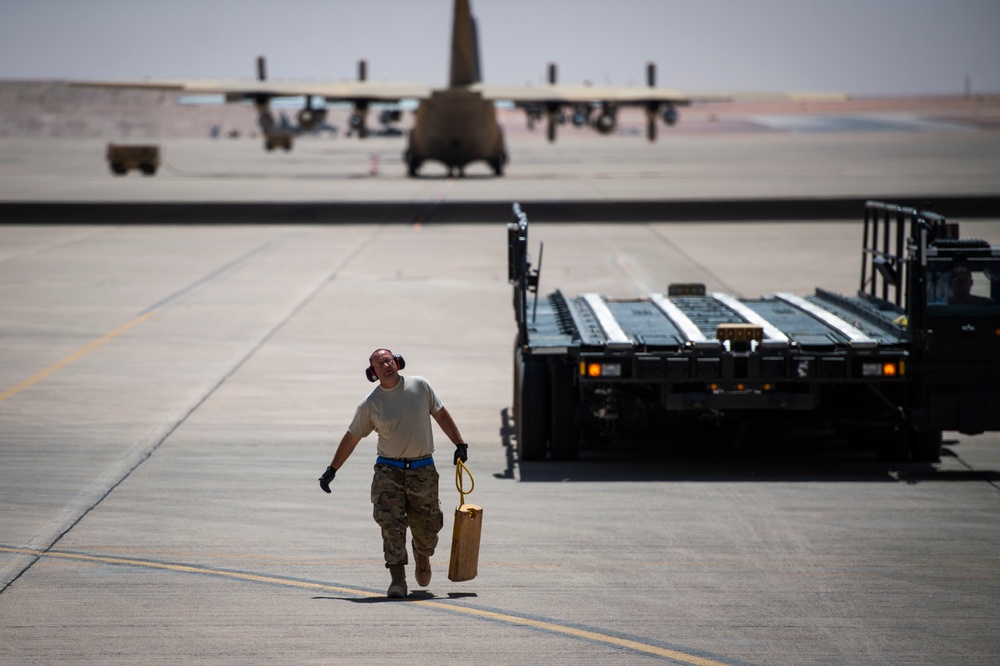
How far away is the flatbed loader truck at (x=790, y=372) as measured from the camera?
12.4 meters

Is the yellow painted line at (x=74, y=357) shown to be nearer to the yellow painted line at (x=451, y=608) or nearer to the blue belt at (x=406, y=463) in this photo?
the yellow painted line at (x=451, y=608)

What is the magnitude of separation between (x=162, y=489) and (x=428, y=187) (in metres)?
52.7

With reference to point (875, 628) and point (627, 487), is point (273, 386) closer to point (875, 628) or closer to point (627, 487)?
point (627, 487)

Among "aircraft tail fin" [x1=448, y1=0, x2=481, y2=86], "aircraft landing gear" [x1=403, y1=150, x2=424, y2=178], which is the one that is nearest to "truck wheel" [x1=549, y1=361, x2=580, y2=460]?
"aircraft tail fin" [x1=448, y1=0, x2=481, y2=86]

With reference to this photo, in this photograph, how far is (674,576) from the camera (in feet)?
31.5

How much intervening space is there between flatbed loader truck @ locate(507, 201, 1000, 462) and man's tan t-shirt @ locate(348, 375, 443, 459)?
3.49 meters

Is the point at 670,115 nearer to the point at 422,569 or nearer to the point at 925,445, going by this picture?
the point at 925,445

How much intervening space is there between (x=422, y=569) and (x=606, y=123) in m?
55.8

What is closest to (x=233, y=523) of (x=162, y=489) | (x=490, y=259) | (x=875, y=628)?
(x=162, y=489)

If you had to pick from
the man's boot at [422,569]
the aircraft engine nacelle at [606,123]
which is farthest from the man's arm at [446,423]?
the aircraft engine nacelle at [606,123]

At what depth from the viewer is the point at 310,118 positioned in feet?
187

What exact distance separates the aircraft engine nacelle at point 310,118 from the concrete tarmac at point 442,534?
117ft

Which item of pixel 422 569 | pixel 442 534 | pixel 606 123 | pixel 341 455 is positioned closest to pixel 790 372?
pixel 442 534

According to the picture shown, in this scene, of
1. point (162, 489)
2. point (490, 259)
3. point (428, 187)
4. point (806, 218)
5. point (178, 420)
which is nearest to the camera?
point (162, 489)
